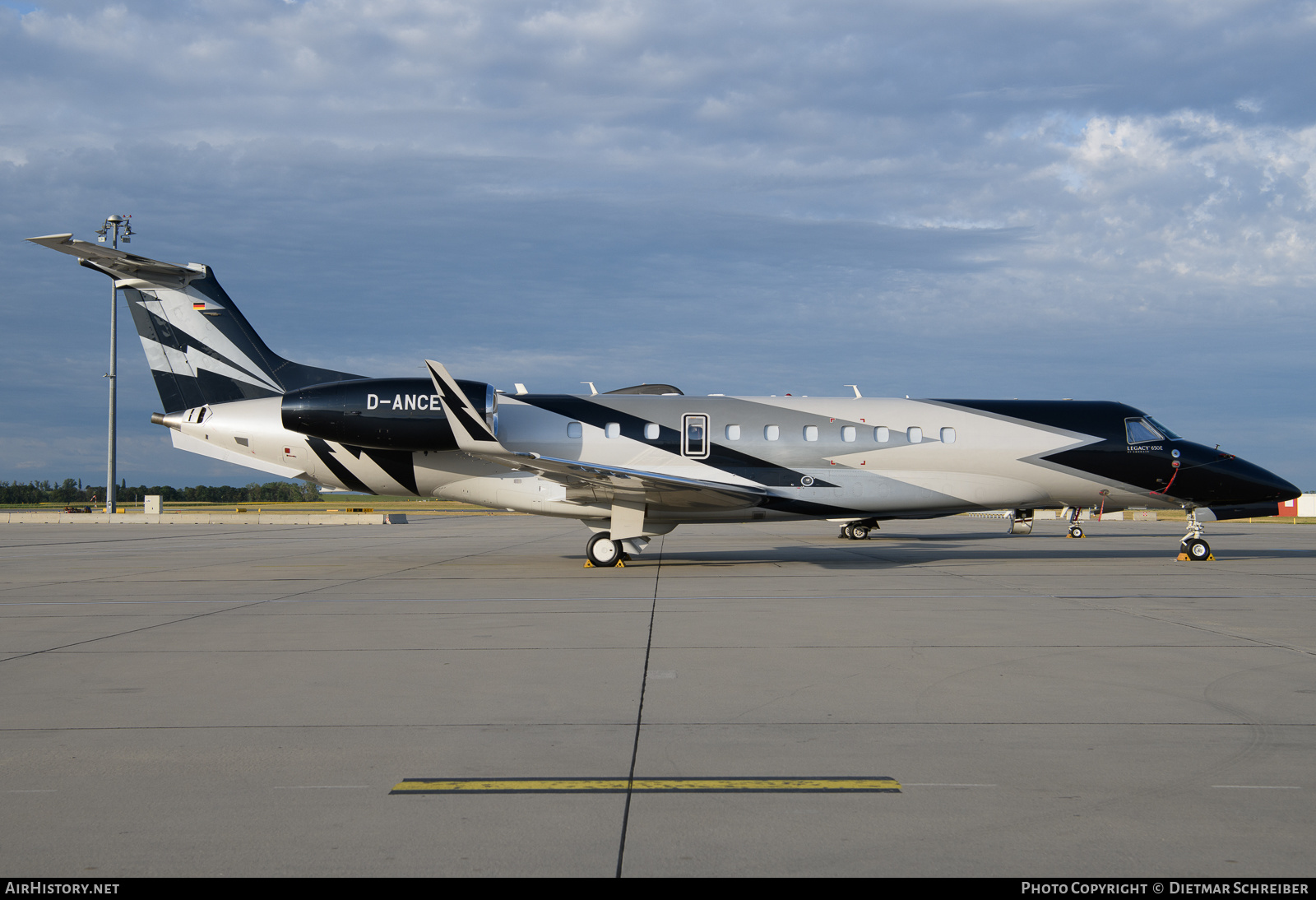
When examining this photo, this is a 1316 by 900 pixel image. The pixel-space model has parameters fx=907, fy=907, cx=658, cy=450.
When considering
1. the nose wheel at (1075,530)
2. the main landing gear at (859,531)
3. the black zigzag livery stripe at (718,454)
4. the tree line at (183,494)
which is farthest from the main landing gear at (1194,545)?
the tree line at (183,494)

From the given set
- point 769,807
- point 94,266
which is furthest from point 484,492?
point 769,807

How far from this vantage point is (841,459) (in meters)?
17.6

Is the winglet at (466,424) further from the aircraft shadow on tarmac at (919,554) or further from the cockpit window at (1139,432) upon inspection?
the cockpit window at (1139,432)

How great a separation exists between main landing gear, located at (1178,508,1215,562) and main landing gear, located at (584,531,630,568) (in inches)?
452

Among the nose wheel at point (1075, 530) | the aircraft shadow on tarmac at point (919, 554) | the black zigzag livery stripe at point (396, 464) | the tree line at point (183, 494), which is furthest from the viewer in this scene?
the tree line at point (183, 494)

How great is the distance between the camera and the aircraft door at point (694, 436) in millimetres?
17547

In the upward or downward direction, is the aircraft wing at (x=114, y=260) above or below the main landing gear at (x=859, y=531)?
above

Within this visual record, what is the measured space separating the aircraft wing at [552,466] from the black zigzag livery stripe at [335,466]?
2660 mm

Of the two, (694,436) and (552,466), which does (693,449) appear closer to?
(694,436)

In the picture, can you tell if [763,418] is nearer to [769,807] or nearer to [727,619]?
[727,619]

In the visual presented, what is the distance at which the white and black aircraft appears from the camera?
17.4 meters

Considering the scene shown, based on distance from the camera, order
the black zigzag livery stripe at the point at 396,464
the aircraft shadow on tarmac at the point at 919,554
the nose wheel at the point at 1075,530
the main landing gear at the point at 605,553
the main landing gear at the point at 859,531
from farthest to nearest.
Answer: the nose wheel at the point at 1075,530 < the main landing gear at the point at 859,531 < the aircraft shadow on tarmac at the point at 919,554 < the black zigzag livery stripe at the point at 396,464 < the main landing gear at the point at 605,553

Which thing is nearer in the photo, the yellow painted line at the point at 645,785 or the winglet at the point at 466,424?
the yellow painted line at the point at 645,785

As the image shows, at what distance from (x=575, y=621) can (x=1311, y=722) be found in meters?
6.58
